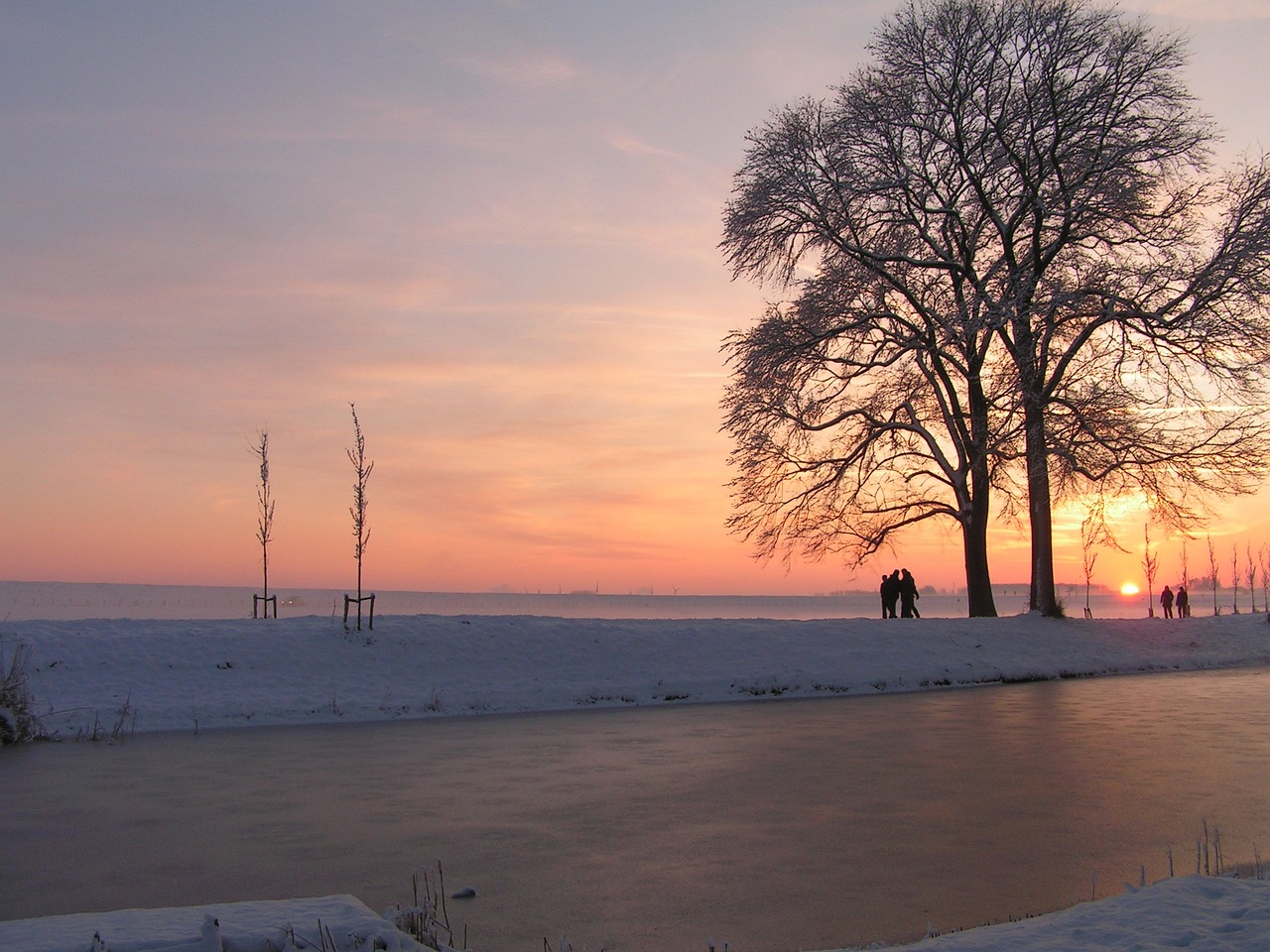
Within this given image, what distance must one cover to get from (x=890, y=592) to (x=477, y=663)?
16.9 meters

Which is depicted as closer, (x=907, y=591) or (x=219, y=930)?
(x=219, y=930)

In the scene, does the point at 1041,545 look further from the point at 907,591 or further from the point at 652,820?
the point at 652,820

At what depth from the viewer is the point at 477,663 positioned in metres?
22.1

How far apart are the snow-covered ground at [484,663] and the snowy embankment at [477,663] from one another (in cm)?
4

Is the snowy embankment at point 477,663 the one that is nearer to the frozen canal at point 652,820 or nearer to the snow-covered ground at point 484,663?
the snow-covered ground at point 484,663

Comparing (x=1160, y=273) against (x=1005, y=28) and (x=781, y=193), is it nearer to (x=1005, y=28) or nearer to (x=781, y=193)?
(x=1005, y=28)

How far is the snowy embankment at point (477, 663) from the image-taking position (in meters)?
18.7

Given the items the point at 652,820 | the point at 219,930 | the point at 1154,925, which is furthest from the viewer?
the point at 652,820

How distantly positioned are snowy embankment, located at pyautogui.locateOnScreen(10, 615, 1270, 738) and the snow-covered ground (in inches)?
1.7

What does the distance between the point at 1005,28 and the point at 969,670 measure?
720 inches

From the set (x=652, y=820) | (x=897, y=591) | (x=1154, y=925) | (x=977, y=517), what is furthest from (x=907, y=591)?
(x=1154, y=925)

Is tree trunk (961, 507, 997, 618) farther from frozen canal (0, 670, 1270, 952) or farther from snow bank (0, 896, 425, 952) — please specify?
snow bank (0, 896, 425, 952)

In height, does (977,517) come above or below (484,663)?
above

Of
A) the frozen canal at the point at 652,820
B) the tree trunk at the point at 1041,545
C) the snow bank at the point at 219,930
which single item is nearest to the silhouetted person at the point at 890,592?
the tree trunk at the point at 1041,545
